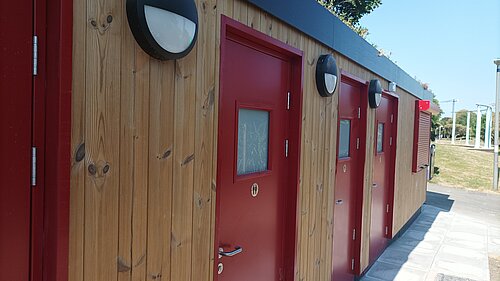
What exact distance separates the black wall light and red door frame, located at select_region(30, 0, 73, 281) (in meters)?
0.25

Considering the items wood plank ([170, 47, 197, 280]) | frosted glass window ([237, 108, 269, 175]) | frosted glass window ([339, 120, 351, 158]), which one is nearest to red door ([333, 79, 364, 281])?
frosted glass window ([339, 120, 351, 158])

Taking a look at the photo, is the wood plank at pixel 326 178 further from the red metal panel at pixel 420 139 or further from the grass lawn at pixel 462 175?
the grass lawn at pixel 462 175

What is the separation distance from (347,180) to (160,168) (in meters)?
2.85

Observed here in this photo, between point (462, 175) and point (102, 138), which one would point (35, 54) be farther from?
point (462, 175)

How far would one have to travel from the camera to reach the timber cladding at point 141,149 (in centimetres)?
127

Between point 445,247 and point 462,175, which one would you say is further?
point 462,175

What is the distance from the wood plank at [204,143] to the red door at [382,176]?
3.44m

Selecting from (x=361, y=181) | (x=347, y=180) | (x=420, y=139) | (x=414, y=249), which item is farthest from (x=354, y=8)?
(x=347, y=180)

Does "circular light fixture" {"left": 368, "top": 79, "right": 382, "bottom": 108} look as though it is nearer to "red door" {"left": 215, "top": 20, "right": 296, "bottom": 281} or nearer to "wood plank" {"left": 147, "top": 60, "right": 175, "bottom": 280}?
"red door" {"left": 215, "top": 20, "right": 296, "bottom": 281}

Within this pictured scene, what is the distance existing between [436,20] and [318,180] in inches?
588

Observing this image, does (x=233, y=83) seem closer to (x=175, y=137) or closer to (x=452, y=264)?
(x=175, y=137)

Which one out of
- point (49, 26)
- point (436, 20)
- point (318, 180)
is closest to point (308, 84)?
point (318, 180)

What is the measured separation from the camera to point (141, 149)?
149cm

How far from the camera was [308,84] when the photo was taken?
2891 millimetres
